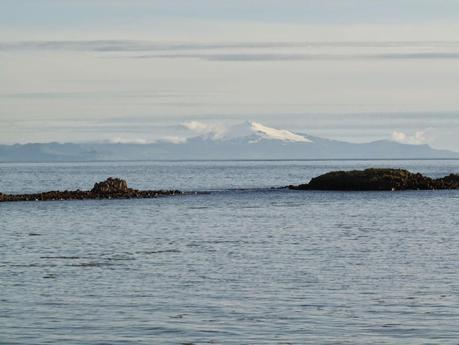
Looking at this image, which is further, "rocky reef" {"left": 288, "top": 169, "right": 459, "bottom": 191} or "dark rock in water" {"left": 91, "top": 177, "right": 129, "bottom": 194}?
"rocky reef" {"left": 288, "top": 169, "right": 459, "bottom": 191}

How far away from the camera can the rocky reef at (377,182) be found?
4897 inches

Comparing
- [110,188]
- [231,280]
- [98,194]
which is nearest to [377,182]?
[110,188]

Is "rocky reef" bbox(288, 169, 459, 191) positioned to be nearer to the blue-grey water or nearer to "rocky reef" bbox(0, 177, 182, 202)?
"rocky reef" bbox(0, 177, 182, 202)

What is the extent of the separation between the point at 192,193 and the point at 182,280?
267 feet

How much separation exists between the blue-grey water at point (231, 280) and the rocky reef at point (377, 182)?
2013 inches

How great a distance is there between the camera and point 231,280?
122 feet

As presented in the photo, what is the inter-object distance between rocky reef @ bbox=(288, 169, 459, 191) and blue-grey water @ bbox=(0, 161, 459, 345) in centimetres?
5114

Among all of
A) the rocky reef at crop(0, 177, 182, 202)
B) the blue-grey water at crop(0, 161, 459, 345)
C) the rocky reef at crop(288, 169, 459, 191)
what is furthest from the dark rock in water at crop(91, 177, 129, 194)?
the blue-grey water at crop(0, 161, 459, 345)

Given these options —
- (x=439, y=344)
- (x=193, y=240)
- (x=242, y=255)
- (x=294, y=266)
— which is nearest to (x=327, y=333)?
(x=439, y=344)

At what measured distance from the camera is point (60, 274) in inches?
1551

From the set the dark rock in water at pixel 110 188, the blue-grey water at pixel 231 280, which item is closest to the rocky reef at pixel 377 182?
the dark rock in water at pixel 110 188

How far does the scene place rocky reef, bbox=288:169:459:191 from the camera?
408 ft

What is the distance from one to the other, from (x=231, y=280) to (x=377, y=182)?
9057cm

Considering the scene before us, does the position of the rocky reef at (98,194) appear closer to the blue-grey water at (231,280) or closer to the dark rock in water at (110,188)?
the dark rock in water at (110,188)
